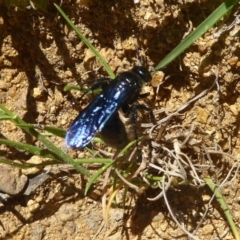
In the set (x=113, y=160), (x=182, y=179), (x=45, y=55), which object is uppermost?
(x=45, y=55)

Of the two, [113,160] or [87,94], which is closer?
[113,160]

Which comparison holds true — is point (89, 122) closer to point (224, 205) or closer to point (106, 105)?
point (106, 105)

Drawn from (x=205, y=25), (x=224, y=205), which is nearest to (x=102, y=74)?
(x=205, y=25)

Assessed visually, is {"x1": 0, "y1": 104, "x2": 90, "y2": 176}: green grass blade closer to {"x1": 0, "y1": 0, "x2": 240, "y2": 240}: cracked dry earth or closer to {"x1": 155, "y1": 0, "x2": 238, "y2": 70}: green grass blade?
{"x1": 0, "y1": 0, "x2": 240, "y2": 240}: cracked dry earth

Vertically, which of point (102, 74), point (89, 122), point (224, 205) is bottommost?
point (224, 205)

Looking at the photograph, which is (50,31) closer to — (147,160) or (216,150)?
(147,160)

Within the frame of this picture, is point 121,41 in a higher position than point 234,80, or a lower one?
higher

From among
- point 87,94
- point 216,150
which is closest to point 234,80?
point 216,150

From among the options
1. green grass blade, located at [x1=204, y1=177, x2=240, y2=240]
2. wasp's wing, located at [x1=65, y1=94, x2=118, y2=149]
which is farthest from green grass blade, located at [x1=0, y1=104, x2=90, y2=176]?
green grass blade, located at [x1=204, y1=177, x2=240, y2=240]
